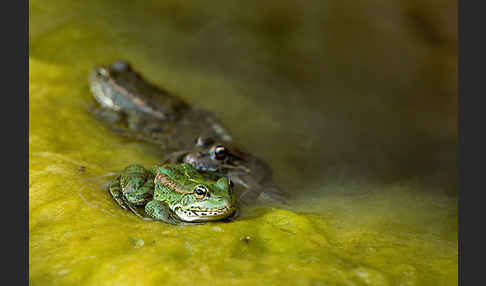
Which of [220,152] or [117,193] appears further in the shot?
[220,152]

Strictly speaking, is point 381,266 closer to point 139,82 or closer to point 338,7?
point 139,82

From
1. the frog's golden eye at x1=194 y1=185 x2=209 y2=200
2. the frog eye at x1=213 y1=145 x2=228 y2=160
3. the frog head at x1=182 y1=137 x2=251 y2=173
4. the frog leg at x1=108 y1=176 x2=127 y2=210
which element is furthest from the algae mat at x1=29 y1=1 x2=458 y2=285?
the frog eye at x1=213 y1=145 x2=228 y2=160

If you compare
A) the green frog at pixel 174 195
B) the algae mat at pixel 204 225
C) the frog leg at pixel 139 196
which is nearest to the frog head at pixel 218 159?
the algae mat at pixel 204 225

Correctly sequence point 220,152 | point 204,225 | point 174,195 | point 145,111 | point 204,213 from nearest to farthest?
1. point 204,225
2. point 204,213
3. point 174,195
4. point 220,152
5. point 145,111

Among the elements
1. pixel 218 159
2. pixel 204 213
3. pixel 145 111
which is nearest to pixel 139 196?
pixel 204 213

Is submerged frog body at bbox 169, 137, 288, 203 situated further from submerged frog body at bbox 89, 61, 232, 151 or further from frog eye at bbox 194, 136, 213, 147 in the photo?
submerged frog body at bbox 89, 61, 232, 151

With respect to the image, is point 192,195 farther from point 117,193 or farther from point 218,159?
point 218,159
